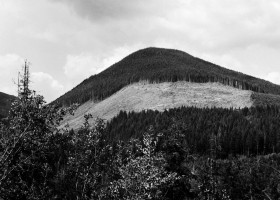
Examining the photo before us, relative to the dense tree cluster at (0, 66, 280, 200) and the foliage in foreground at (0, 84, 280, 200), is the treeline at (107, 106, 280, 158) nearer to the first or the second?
the dense tree cluster at (0, 66, 280, 200)

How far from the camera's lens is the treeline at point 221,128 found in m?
150

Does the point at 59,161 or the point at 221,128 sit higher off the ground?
the point at 221,128

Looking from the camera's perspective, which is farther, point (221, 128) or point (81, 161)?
point (221, 128)

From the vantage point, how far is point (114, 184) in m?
20.5

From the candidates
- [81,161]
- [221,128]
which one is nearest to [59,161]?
[81,161]

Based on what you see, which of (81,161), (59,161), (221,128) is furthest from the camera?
(221,128)

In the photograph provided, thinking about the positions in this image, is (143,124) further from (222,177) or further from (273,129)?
(222,177)

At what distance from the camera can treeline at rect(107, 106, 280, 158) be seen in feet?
493

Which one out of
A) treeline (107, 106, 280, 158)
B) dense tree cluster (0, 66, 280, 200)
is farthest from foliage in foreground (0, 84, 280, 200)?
treeline (107, 106, 280, 158)

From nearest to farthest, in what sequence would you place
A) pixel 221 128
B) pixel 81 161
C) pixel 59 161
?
pixel 81 161 < pixel 59 161 < pixel 221 128

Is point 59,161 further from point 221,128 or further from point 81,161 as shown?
point 221,128

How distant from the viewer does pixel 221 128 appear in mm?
162500

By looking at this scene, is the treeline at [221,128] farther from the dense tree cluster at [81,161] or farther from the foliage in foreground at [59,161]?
the foliage in foreground at [59,161]

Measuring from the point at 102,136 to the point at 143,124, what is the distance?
524 ft
